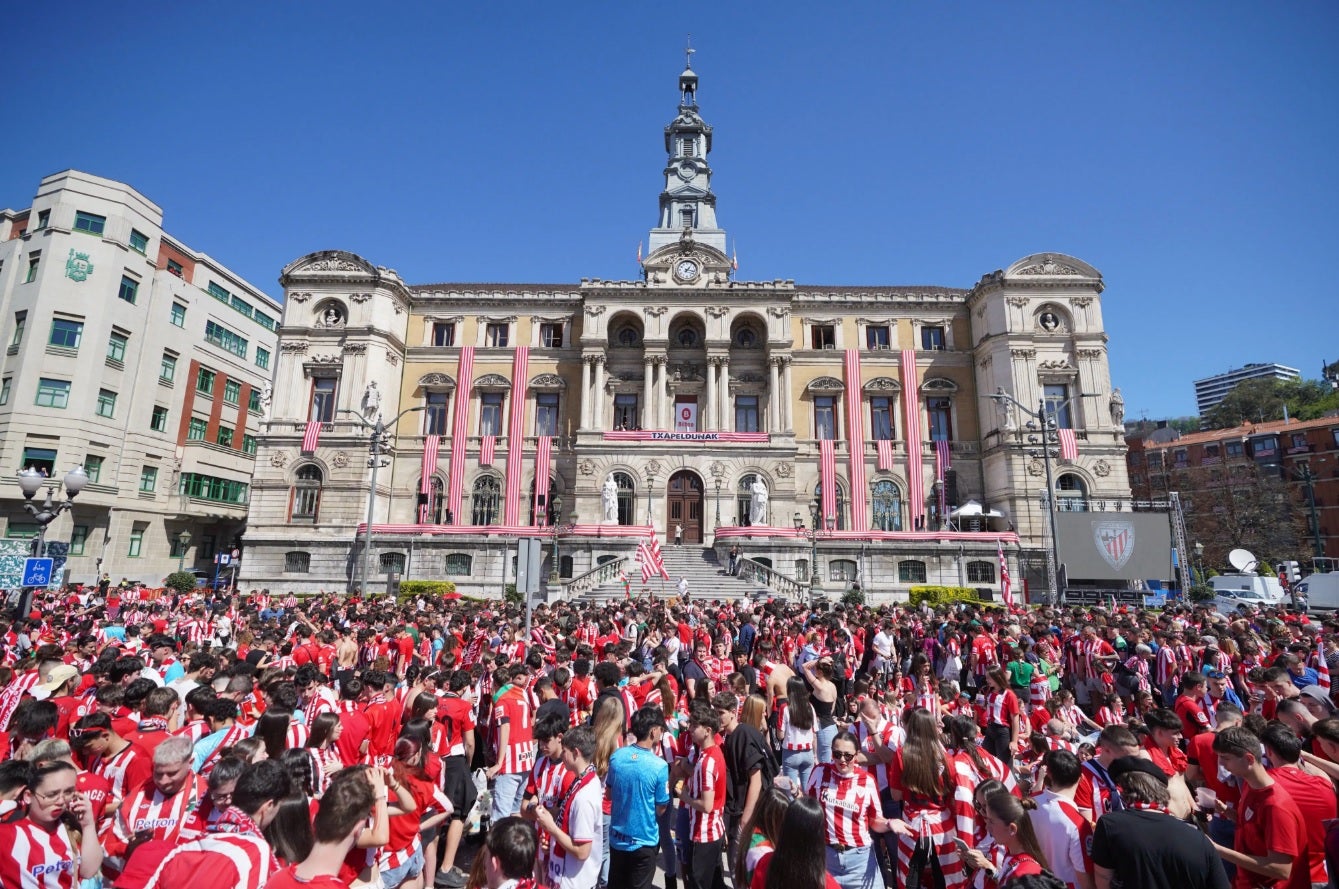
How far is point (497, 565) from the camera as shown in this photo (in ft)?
111

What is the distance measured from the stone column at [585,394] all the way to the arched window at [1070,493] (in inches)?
1048

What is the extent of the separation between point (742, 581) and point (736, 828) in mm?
23080

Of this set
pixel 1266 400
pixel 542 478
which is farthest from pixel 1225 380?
pixel 542 478

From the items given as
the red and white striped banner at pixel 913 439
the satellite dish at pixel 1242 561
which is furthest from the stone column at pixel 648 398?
the satellite dish at pixel 1242 561

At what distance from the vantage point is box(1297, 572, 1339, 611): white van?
29.3 m

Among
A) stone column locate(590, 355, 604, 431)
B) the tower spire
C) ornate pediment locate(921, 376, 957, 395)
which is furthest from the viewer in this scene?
the tower spire

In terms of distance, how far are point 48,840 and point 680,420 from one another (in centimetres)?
3820

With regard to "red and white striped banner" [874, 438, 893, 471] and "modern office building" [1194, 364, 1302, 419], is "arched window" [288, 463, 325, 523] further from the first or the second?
"modern office building" [1194, 364, 1302, 419]

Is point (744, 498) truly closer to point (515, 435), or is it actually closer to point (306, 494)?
point (515, 435)

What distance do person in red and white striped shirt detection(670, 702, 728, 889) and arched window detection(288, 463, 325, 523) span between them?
36737 mm

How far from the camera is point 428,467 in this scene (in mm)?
39906

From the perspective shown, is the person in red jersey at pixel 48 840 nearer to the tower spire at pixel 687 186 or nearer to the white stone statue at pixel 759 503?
the white stone statue at pixel 759 503

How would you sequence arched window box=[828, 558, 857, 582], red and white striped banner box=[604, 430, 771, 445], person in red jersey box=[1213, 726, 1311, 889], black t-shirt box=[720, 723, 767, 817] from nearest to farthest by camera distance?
1. person in red jersey box=[1213, 726, 1311, 889]
2. black t-shirt box=[720, 723, 767, 817]
3. arched window box=[828, 558, 857, 582]
4. red and white striped banner box=[604, 430, 771, 445]

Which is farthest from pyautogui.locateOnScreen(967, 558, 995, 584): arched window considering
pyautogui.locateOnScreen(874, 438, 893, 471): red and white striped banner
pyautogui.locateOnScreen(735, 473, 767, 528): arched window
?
pyautogui.locateOnScreen(735, 473, 767, 528): arched window
